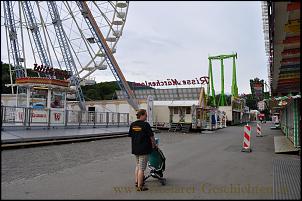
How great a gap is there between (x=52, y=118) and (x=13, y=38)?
22689 mm

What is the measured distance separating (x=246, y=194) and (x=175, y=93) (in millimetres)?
54192

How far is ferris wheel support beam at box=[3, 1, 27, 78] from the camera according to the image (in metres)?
37.8

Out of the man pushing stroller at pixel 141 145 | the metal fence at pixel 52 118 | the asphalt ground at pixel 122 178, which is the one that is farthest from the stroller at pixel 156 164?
the metal fence at pixel 52 118

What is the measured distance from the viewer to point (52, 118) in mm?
22234

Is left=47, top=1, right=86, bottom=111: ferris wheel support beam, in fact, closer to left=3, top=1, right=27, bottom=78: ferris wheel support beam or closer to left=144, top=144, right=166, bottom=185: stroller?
left=3, top=1, right=27, bottom=78: ferris wheel support beam

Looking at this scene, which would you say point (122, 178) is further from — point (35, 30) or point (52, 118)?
point (35, 30)

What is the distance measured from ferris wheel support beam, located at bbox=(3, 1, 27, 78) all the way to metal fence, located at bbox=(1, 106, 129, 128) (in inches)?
627

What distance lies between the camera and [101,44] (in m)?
43.4

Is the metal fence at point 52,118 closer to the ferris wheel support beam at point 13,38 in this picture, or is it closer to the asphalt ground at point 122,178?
the asphalt ground at point 122,178

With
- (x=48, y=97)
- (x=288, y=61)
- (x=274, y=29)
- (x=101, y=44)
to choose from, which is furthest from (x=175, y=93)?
(x=274, y=29)

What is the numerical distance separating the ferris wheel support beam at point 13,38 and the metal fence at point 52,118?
52.2 feet

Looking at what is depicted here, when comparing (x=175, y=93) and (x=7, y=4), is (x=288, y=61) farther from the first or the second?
(x=175, y=93)

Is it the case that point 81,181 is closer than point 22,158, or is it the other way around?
point 81,181

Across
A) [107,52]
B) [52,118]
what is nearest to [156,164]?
[52,118]
